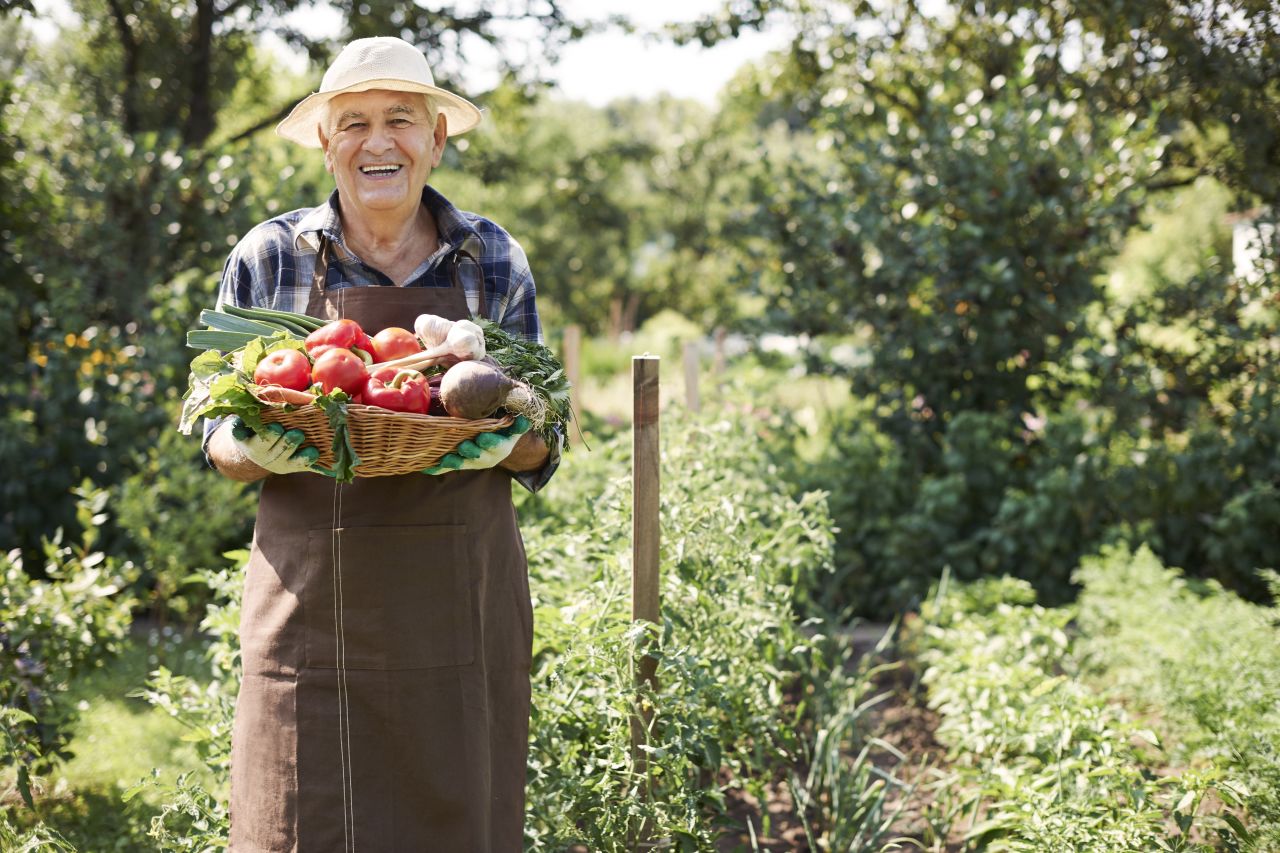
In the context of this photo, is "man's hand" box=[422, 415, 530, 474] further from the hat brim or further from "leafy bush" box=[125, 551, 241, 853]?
"leafy bush" box=[125, 551, 241, 853]

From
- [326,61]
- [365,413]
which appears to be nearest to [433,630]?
[365,413]

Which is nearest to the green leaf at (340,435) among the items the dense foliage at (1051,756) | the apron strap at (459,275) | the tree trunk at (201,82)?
the apron strap at (459,275)

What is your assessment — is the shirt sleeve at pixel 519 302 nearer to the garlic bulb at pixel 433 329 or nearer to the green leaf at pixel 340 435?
Answer: the garlic bulb at pixel 433 329

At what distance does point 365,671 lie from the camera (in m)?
1.99

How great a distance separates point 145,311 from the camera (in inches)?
231

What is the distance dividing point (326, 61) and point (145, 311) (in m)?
2.04

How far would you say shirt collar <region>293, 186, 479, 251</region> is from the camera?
213 cm

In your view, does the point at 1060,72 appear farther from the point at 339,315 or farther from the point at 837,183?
the point at 339,315

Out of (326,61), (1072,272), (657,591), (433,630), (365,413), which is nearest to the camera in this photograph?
(365,413)

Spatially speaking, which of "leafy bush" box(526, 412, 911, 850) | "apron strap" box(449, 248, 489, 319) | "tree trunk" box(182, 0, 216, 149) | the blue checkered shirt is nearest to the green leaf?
the blue checkered shirt

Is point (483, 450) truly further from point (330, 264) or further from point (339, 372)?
point (330, 264)

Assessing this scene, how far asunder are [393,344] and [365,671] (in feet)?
1.89

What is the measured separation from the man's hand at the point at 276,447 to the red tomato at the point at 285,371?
7cm

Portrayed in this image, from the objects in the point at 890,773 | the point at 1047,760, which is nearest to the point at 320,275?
the point at 1047,760
